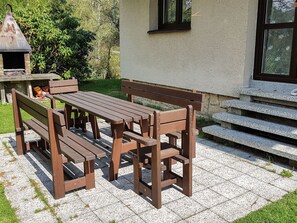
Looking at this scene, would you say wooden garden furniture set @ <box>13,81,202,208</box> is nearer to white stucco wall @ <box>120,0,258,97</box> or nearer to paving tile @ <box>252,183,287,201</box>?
paving tile @ <box>252,183,287,201</box>

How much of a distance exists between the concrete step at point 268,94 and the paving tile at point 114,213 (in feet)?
10.0

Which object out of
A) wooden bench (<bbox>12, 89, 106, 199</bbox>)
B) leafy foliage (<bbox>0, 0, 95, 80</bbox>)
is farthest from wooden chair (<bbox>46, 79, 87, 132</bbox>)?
leafy foliage (<bbox>0, 0, 95, 80</bbox>)

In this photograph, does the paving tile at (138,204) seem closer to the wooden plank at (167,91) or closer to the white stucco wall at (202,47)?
the wooden plank at (167,91)

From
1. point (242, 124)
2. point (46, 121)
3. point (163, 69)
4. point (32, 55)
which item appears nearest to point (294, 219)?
point (242, 124)

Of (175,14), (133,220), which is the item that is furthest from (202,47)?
(133,220)

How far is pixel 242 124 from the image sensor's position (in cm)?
470

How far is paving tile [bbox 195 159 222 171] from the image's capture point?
12.8 feet

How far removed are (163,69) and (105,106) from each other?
3392 millimetres

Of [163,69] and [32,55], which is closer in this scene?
[163,69]

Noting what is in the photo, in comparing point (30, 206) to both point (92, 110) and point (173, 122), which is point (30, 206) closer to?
point (92, 110)

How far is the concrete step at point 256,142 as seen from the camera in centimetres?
391

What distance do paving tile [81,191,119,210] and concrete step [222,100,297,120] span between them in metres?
2.78

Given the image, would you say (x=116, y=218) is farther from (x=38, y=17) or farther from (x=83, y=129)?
(x=38, y=17)

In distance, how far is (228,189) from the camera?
3287 mm
